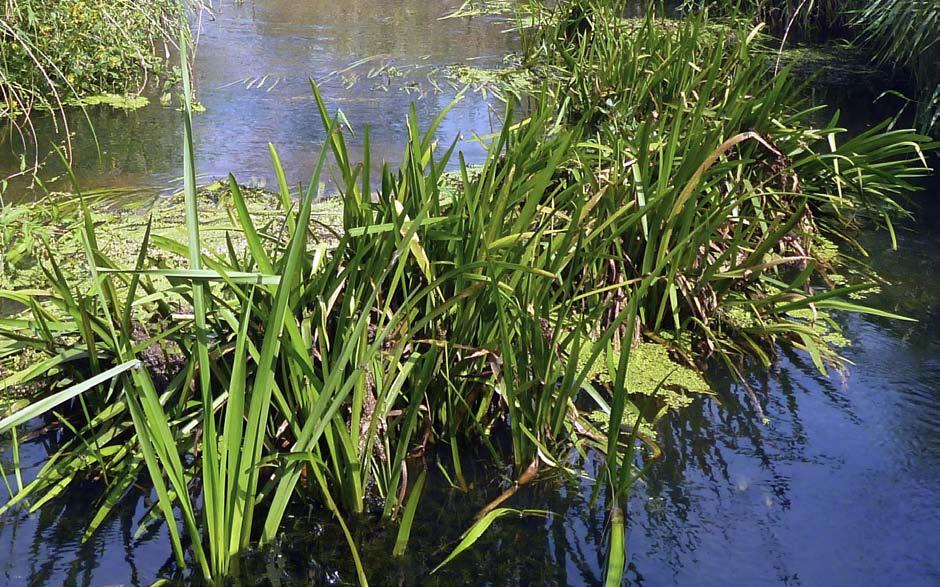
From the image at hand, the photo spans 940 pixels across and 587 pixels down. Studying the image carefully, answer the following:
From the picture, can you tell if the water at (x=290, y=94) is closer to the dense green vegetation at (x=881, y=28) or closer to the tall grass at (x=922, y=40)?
the dense green vegetation at (x=881, y=28)

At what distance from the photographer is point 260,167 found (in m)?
3.99

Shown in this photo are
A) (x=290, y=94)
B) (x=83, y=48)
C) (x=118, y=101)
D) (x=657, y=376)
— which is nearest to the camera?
(x=657, y=376)

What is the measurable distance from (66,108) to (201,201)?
1.84 meters

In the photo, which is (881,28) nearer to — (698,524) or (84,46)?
(698,524)

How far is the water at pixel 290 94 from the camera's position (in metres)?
4.08

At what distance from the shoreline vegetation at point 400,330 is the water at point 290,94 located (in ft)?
2.63

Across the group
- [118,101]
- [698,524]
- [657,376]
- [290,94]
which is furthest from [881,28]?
[118,101]

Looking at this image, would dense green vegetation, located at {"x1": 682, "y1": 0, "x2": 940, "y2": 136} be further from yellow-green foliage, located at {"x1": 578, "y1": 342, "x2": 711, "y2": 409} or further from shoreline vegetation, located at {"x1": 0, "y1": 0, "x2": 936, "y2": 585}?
yellow-green foliage, located at {"x1": 578, "y1": 342, "x2": 711, "y2": 409}

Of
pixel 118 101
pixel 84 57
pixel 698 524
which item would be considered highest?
pixel 84 57

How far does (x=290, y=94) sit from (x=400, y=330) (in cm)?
335

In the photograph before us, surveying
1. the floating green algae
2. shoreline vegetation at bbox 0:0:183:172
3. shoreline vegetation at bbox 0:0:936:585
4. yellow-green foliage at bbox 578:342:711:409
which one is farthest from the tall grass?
the floating green algae

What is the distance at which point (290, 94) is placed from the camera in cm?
512

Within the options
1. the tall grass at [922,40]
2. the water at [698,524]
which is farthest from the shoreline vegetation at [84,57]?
the tall grass at [922,40]

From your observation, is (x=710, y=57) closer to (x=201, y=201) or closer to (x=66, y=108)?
(x=201, y=201)
